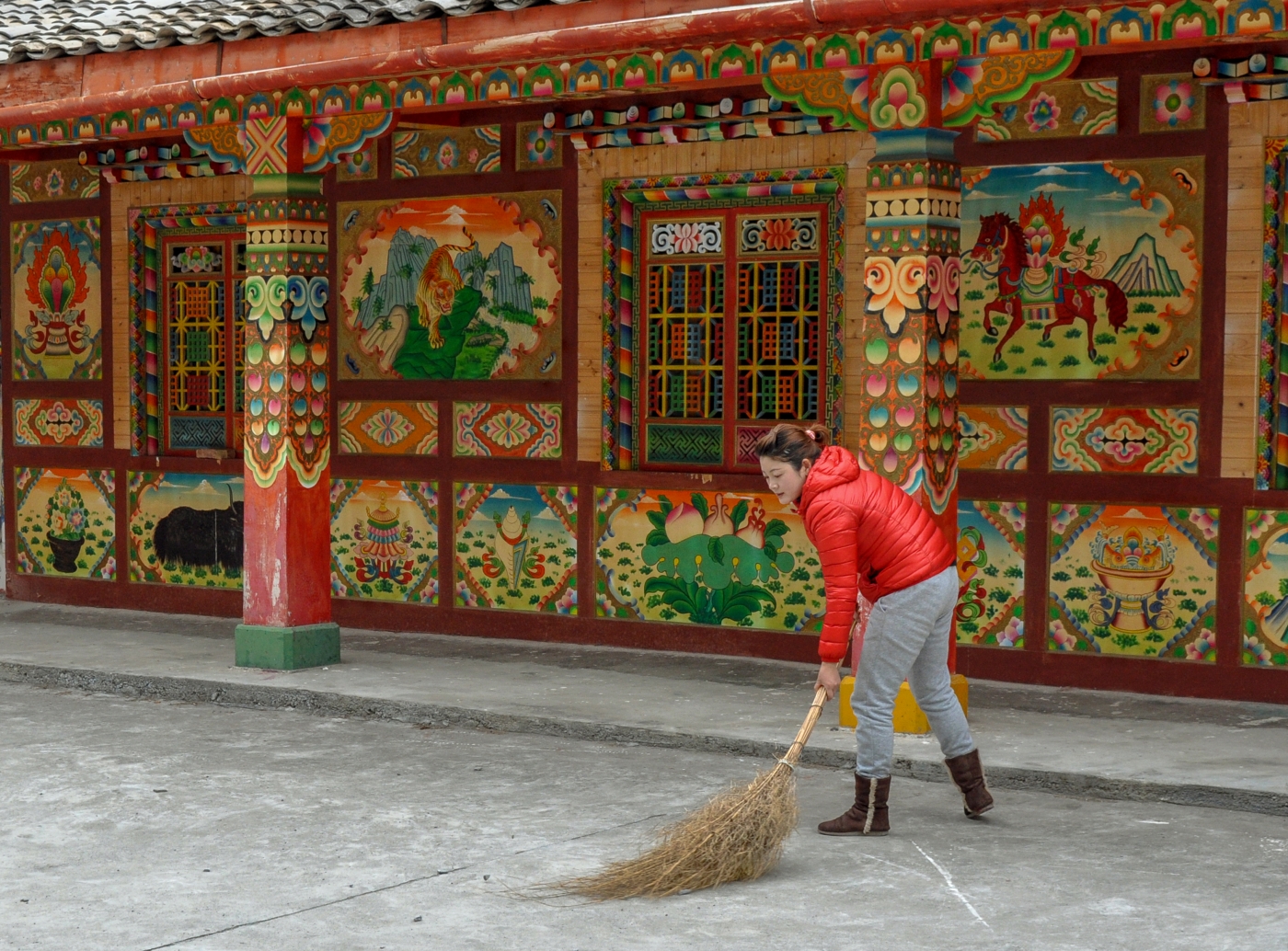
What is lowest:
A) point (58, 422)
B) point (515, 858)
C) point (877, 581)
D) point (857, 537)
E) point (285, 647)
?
point (515, 858)

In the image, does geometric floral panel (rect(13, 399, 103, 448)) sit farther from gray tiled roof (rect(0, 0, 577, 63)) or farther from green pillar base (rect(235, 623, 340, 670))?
green pillar base (rect(235, 623, 340, 670))

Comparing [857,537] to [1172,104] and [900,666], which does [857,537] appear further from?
[1172,104]

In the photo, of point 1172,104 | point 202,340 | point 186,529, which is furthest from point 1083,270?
point 186,529

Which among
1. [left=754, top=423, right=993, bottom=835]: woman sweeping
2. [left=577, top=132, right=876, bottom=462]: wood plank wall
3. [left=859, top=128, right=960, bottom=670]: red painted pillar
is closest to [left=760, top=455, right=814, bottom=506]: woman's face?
[left=754, top=423, right=993, bottom=835]: woman sweeping

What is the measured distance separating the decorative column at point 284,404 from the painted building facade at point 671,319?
23 millimetres

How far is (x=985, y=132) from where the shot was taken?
982 centimetres

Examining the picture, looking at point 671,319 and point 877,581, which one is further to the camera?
point 671,319

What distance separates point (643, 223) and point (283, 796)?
4.75 m

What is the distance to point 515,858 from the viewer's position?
6.38 m

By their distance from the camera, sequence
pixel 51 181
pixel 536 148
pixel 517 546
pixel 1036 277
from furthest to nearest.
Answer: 1. pixel 51 181
2. pixel 517 546
3. pixel 536 148
4. pixel 1036 277

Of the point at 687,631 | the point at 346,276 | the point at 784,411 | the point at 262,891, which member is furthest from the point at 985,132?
the point at 262,891

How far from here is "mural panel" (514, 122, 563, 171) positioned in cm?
1123

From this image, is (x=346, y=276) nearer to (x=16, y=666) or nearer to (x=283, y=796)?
(x=16, y=666)

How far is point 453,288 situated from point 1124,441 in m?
4.30
